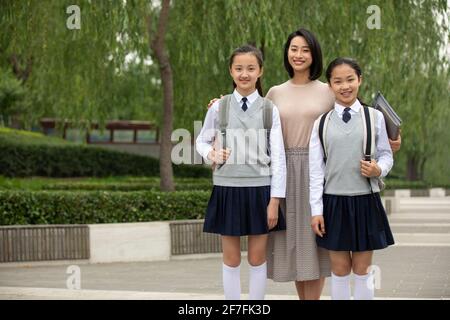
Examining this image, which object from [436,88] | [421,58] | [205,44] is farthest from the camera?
[436,88]

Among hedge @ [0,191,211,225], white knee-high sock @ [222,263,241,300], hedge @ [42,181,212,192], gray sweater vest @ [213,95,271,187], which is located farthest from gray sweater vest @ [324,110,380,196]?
hedge @ [42,181,212,192]

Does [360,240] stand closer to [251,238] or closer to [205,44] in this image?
[251,238]

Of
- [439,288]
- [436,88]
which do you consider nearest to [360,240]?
[439,288]

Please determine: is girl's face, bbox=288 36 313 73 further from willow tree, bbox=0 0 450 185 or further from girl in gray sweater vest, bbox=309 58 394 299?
willow tree, bbox=0 0 450 185

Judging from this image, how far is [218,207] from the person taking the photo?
235 inches

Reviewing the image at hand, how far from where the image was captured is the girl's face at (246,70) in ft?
19.5

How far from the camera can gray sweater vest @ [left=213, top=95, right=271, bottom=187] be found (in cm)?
591

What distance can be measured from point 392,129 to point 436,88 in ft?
46.8

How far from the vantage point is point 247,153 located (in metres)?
5.91

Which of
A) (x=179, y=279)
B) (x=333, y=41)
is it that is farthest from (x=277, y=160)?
(x=333, y=41)

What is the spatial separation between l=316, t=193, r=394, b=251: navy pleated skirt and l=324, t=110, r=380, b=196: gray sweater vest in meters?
0.05

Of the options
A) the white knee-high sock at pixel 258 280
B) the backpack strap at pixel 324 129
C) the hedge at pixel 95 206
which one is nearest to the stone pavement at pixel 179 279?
the hedge at pixel 95 206

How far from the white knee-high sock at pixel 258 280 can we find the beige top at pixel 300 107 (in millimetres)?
781

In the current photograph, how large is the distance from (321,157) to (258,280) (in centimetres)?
86
